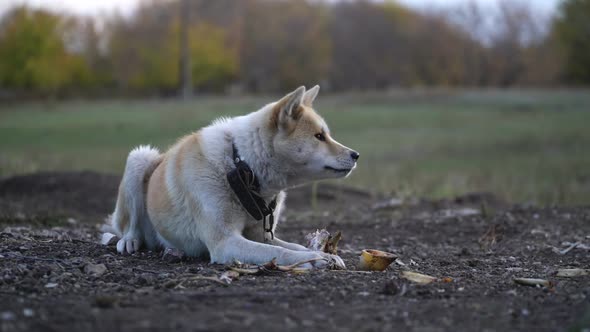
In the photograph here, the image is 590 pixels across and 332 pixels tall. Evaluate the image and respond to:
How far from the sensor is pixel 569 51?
224ft

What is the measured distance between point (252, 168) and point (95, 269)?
5.40 ft

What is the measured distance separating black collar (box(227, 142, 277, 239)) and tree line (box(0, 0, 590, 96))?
180 ft

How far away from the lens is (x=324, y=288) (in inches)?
195

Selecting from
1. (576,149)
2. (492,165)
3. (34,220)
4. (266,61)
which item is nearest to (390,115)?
(576,149)

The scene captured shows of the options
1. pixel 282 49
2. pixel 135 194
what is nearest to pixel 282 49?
pixel 282 49

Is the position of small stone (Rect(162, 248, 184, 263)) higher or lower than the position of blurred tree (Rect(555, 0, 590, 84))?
lower

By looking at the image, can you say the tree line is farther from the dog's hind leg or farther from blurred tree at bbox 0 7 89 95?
the dog's hind leg

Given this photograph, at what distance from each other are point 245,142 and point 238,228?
80 cm

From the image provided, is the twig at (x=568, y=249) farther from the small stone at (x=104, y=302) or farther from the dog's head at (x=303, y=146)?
the small stone at (x=104, y=302)

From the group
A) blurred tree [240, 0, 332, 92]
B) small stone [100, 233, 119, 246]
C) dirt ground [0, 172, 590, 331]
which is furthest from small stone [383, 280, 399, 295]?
blurred tree [240, 0, 332, 92]

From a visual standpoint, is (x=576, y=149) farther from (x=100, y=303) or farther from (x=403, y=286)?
(x=100, y=303)

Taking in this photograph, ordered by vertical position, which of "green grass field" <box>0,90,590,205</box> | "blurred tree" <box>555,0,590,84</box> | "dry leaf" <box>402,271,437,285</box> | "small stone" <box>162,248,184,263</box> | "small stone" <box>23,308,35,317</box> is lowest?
"green grass field" <box>0,90,590,205</box>

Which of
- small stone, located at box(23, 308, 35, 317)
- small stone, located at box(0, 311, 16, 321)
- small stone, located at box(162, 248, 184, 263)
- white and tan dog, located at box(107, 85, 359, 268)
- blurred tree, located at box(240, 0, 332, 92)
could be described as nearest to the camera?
small stone, located at box(0, 311, 16, 321)

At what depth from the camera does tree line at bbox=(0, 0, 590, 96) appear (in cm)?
6228
